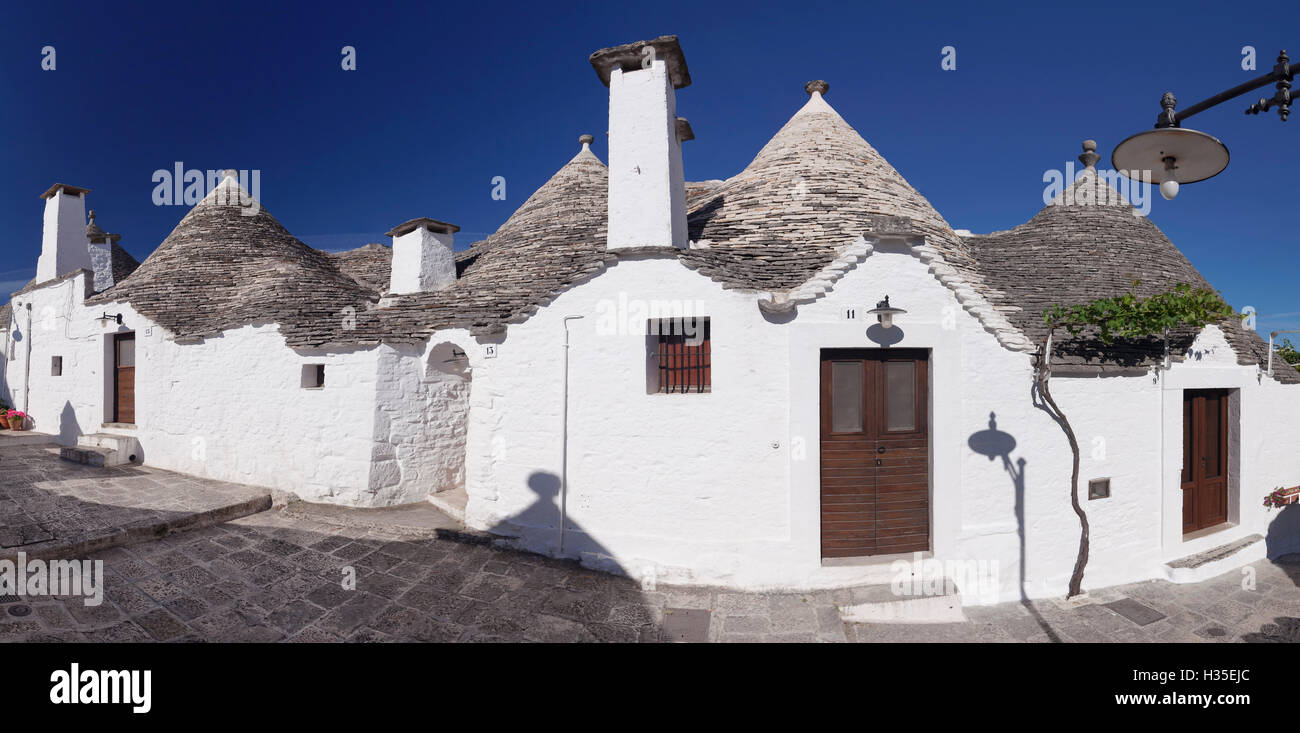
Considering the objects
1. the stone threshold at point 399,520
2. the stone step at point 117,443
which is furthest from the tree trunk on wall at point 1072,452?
the stone step at point 117,443

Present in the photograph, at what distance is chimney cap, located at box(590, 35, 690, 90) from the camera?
6.22 m

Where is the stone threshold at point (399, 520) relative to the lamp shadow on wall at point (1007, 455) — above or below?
below

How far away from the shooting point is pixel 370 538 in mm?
6539

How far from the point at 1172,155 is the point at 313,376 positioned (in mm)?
10355

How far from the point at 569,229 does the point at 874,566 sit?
731 centimetres

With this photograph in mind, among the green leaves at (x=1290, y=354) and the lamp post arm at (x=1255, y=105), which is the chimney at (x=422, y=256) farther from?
the green leaves at (x=1290, y=354)

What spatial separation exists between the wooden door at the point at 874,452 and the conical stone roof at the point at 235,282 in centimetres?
720

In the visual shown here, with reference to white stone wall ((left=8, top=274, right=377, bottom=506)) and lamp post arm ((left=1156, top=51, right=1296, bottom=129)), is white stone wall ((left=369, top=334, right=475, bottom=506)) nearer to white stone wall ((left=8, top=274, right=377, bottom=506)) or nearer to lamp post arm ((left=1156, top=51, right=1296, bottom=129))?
white stone wall ((left=8, top=274, right=377, bottom=506))

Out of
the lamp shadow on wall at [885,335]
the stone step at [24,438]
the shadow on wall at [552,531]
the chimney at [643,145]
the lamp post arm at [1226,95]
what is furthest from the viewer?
the stone step at [24,438]

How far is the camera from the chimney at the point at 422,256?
971 cm

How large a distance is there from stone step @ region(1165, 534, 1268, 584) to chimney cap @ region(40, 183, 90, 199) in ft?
72.8

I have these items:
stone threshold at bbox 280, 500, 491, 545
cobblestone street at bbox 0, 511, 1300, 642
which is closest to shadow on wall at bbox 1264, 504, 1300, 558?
cobblestone street at bbox 0, 511, 1300, 642

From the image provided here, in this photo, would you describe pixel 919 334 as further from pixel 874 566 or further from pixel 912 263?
pixel 874 566
